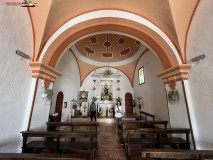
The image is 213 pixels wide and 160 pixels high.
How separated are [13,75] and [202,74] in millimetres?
5387

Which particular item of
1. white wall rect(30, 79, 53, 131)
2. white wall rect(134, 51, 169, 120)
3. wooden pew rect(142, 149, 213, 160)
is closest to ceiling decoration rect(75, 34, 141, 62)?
white wall rect(134, 51, 169, 120)

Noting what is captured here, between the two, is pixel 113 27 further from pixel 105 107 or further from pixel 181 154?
pixel 105 107

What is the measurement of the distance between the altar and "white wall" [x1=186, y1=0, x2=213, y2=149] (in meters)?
7.93

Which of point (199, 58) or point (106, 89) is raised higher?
point (106, 89)

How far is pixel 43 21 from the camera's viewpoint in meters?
3.12

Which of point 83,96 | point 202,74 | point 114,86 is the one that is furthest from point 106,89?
point 202,74

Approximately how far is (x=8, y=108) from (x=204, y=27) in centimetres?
581

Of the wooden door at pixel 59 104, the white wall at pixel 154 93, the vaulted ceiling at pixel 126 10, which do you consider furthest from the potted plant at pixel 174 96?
the wooden door at pixel 59 104

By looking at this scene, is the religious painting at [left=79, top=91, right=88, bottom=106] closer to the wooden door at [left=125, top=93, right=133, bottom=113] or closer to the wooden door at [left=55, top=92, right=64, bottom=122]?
the wooden door at [left=55, top=92, right=64, bottom=122]

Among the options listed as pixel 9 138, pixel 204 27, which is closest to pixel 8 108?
pixel 9 138

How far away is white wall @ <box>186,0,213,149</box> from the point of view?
2.55m

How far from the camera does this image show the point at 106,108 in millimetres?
10383

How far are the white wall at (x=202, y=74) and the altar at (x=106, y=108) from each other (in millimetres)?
7926

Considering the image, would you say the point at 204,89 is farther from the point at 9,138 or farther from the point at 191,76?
the point at 9,138
